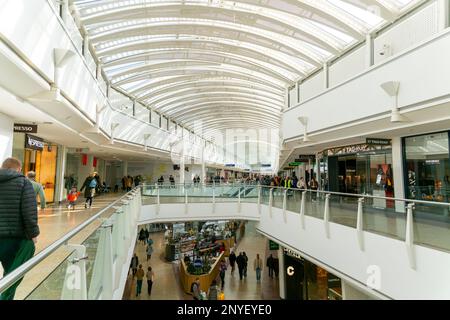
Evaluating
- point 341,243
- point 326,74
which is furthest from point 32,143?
point 326,74

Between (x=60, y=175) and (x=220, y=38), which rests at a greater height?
(x=220, y=38)

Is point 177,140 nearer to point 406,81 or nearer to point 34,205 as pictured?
point 406,81

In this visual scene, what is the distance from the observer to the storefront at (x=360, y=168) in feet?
39.5

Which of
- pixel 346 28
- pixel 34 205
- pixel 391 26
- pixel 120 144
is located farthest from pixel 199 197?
pixel 34 205

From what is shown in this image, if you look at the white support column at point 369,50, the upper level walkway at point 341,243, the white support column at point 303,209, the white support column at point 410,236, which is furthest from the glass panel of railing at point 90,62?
the white support column at point 410,236

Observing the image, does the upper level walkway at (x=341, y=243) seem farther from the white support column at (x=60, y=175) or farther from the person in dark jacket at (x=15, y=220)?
the white support column at (x=60, y=175)

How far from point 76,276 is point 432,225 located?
5.84 metres

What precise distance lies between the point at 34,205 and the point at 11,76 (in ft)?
12.4

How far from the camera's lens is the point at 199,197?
16.1 meters

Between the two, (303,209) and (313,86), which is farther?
(313,86)

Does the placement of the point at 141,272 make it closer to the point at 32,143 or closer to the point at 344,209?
the point at 32,143

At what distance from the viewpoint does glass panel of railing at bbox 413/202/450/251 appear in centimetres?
512

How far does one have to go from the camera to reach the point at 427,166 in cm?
998

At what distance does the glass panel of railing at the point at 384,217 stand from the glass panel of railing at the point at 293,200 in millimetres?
3176
